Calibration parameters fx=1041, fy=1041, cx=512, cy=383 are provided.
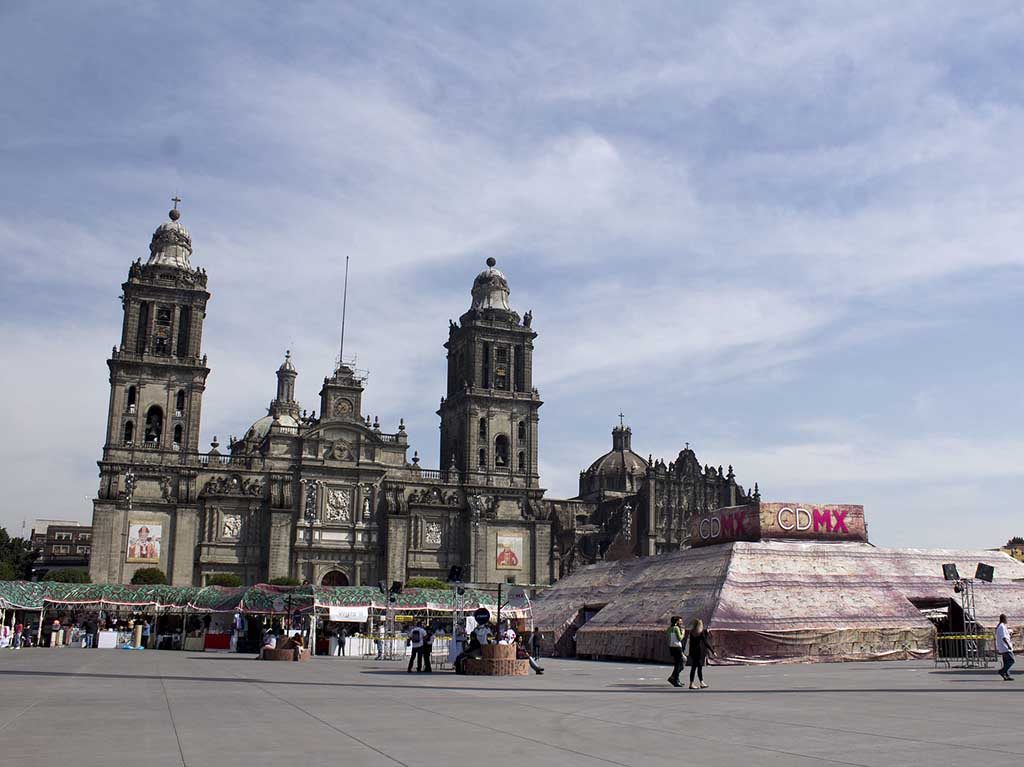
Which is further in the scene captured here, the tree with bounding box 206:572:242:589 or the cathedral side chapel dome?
the cathedral side chapel dome

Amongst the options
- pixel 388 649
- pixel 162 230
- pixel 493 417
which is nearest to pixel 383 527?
pixel 493 417

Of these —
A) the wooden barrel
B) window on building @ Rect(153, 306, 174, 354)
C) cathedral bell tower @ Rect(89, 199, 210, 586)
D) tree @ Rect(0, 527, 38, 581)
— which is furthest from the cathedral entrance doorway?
the wooden barrel

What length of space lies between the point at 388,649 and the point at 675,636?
22.4 metres

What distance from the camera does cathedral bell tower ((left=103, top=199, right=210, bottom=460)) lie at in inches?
3280

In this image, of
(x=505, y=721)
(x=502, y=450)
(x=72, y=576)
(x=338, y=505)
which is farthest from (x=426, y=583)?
(x=505, y=721)

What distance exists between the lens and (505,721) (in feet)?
50.8

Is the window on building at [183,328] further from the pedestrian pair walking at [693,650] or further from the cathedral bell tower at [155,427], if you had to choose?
the pedestrian pair walking at [693,650]

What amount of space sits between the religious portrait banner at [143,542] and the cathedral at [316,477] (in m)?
0.09

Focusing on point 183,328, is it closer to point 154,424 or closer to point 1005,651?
point 154,424

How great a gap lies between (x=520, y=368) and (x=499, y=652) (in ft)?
220

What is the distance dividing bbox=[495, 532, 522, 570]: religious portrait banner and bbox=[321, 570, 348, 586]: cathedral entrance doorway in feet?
42.9

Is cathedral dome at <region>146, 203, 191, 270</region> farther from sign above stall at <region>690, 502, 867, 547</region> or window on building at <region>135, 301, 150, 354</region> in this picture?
sign above stall at <region>690, 502, 867, 547</region>

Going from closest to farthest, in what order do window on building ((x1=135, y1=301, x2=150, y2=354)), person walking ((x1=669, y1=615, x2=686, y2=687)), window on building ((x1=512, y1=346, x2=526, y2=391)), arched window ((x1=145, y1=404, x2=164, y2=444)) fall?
1. person walking ((x1=669, y1=615, x2=686, y2=687))
2. arched window ((x1=145, y1=404, x2=164, y2=444))
3. window on building ((x1=135, y1=301, x2=150, y2=354))
4. window on building ((x1=512, y1=346, x2=526, y2=391))

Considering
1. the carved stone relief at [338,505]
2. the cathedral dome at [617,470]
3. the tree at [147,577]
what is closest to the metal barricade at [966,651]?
the carved stone relief at [338,505]
